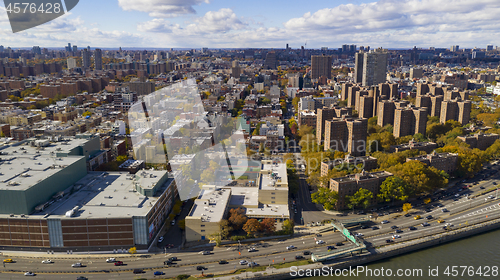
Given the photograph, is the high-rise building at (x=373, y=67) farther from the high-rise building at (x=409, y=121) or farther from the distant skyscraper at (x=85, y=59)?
the distant skyscraper at (x=85, y=59)

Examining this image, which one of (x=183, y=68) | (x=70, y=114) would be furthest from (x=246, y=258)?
(x=183, y=68)

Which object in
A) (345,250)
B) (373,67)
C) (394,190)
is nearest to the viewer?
(345,250)

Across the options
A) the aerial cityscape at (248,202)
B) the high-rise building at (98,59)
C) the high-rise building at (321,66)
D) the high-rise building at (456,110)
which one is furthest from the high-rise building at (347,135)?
the high-rise building at (98,59)

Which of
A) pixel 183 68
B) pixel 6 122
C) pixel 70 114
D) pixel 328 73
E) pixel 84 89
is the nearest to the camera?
A: pixel 6 122

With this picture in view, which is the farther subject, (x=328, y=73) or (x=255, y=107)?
(x=328, y=73)

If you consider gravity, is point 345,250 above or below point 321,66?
below

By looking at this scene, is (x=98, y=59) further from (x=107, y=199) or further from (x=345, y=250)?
(x=345, y=250)

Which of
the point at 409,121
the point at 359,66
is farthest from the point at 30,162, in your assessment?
the point at 359,66

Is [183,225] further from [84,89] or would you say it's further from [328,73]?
[328,73]
